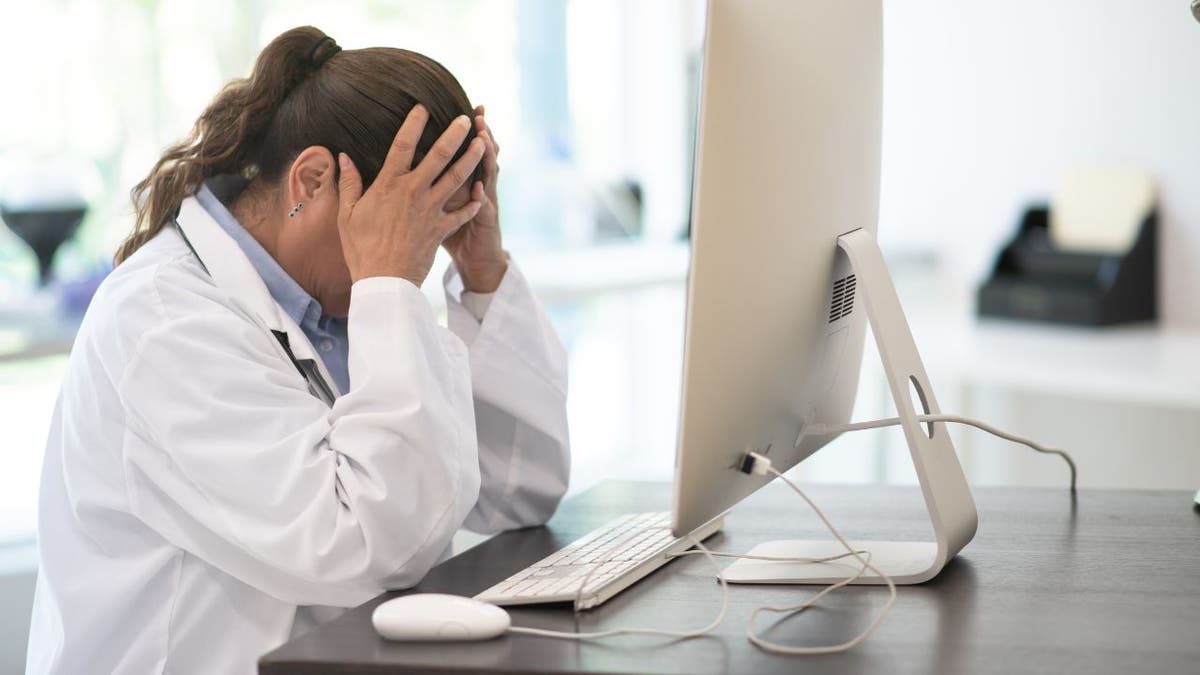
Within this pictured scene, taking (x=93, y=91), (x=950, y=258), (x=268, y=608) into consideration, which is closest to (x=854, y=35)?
(x=268, y=608)

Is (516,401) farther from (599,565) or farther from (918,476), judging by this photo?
(918,476)

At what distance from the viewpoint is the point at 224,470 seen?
3.56 ft

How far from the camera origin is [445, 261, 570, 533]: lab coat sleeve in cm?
142

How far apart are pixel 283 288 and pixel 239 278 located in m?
0.09

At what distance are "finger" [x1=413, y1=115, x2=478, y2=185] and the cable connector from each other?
0.46 metres

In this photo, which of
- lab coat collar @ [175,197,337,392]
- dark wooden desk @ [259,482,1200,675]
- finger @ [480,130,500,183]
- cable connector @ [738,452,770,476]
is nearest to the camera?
dark wooden desk @ [259,482,1200,675]

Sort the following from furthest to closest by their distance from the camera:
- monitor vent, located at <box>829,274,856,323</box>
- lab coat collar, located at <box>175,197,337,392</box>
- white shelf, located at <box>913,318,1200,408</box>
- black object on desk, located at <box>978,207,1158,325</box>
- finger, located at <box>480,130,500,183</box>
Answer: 1. black object on desk, located at <box>978,207,1158,325</box>
2. white shelf, located at <box>913,318,1200,408</box>
3. finger, located at <box>480,130,500,183</box>
4. lab coat collar, located at <box>175,197,337,392</box>
5. monitor vent, located at <box>829,274,856,323</box>

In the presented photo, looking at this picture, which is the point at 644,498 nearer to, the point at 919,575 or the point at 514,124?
the point at 919,575

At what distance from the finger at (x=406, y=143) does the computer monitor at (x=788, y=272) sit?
1.38 feet

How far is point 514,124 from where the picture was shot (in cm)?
338

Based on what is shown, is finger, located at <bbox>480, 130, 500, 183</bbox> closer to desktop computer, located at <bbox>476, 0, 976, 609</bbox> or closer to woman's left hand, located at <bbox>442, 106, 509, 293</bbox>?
woman's left hand, located at <bbox>442, 106, 509, 293</bbox>

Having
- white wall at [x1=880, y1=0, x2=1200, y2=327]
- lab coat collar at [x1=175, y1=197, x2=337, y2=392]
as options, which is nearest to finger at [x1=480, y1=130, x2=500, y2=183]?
lab coat collar at [x1=175, y1=197, x2=337, y2=392]

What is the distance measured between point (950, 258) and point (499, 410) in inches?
93.5

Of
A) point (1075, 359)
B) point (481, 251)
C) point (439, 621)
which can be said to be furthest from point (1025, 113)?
point (439, 621)
